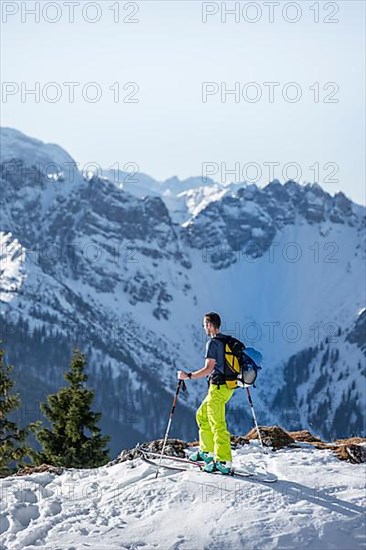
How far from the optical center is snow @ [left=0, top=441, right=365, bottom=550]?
13.5m

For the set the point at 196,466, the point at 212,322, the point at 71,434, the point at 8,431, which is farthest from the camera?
the point at 8,431

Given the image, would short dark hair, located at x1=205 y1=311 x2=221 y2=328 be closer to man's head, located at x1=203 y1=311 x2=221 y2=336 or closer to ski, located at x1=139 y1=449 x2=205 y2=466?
man's head, located at x1=203 y1=311 x2=221 y2=336

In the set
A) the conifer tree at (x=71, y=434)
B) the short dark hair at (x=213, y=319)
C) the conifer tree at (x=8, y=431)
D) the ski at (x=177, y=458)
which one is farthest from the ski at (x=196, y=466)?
the conifer tree at (x=8, y=431)

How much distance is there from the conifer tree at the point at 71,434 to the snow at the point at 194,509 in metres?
12.6

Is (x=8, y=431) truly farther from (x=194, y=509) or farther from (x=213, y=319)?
(x=194, y=509)

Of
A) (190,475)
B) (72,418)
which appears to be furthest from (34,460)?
(190,475)

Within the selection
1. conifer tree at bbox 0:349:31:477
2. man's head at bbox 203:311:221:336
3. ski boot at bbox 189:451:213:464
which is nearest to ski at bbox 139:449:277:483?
ski boot at bbox 189:451:213:464

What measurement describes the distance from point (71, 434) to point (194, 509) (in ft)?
54.1

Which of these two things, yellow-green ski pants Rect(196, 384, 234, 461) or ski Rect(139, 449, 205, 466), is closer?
yellow-green ski pants Rect(196, 384, 234, 461)

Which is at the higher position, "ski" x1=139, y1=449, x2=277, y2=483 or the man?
the man

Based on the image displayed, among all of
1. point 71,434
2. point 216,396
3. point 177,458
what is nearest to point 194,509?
point 216,396

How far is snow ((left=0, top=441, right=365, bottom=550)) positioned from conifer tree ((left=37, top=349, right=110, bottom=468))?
1257 centimetres

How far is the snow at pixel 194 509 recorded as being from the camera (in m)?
13.5

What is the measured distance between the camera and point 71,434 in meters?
30.3
